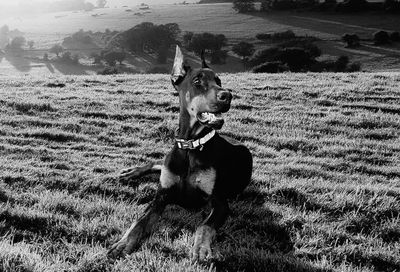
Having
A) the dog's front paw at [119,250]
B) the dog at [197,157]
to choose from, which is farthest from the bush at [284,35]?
the dog's front paw at [119,250]

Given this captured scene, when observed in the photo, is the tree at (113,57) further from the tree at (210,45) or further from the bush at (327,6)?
the bush at (327,6)

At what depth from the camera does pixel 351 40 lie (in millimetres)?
78938

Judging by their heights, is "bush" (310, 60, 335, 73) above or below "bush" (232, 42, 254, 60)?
below

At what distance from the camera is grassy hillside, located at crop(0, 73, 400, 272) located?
471cm

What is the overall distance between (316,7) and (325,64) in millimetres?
52885

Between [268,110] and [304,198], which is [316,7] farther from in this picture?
[304,198]

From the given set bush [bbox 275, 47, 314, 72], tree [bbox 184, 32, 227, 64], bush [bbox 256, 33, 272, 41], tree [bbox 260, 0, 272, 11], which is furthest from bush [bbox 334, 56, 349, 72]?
tree [bbox 260, 0, 272, 11]

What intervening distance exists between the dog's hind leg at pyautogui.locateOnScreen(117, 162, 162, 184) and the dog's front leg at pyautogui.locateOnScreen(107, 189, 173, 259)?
5.39 ft

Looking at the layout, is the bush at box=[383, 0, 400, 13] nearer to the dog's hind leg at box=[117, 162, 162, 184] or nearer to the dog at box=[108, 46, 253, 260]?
the dog's hind leg at box=[117, 162, 162, 184]

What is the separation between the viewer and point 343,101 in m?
15.5

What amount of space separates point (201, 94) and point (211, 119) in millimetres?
402

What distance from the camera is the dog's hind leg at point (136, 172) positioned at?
24.0 ft

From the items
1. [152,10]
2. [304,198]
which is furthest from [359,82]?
[152,10]

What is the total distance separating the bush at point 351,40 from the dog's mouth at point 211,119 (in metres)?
79.3
